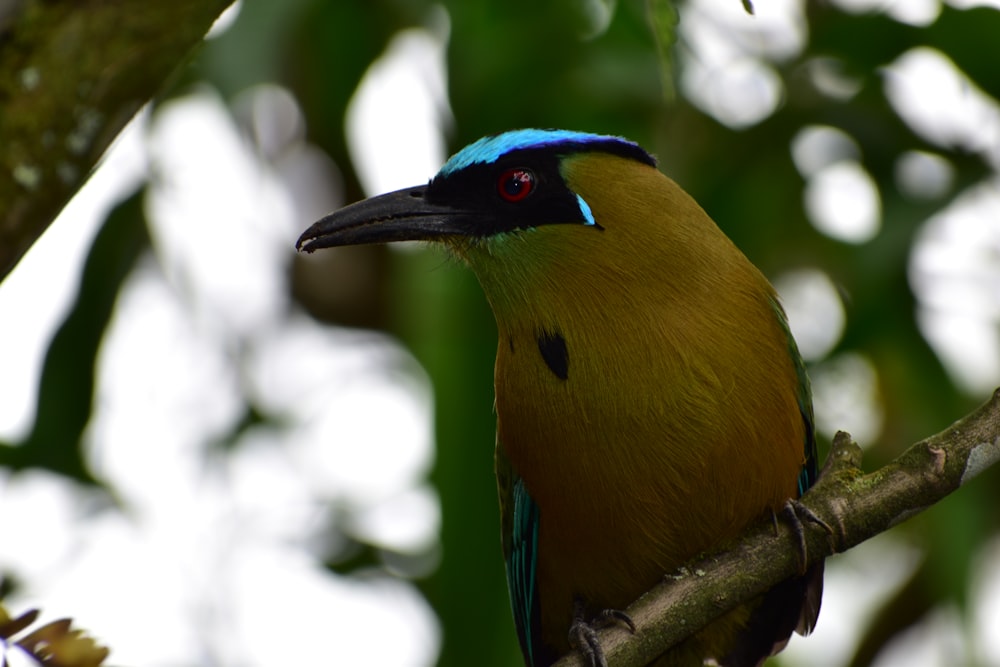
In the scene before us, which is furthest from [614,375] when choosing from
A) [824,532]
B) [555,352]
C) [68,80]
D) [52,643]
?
[52,643]

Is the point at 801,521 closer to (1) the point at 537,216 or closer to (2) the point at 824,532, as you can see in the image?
(2) the point at 824,532

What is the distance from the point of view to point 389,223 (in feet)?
11.8

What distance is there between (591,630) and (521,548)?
0.51 meters

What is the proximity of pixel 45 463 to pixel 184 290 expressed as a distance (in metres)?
1.18

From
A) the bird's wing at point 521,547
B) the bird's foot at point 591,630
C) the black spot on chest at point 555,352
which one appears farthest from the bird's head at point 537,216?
the bird's foot at point 591,630

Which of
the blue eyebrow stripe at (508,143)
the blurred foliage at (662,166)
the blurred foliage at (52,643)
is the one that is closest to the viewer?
the blurred foliage at (52,643)

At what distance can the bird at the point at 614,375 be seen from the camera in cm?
324

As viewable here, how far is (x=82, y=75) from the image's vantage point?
7.32 feet

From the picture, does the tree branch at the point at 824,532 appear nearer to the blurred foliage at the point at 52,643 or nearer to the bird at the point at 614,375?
the bird at the point at 614,375

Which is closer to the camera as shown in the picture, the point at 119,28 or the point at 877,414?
the point at 119,28

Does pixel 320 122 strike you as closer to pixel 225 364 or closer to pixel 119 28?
pixel 225 364

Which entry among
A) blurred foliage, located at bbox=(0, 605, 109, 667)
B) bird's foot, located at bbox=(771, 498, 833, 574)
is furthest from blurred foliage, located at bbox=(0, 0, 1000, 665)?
blurred foliage, located at bbox=(0, 605, 109, 667)

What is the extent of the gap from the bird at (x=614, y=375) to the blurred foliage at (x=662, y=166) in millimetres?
1035

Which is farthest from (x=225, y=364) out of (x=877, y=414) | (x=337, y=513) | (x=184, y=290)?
(x=877, y=414)
